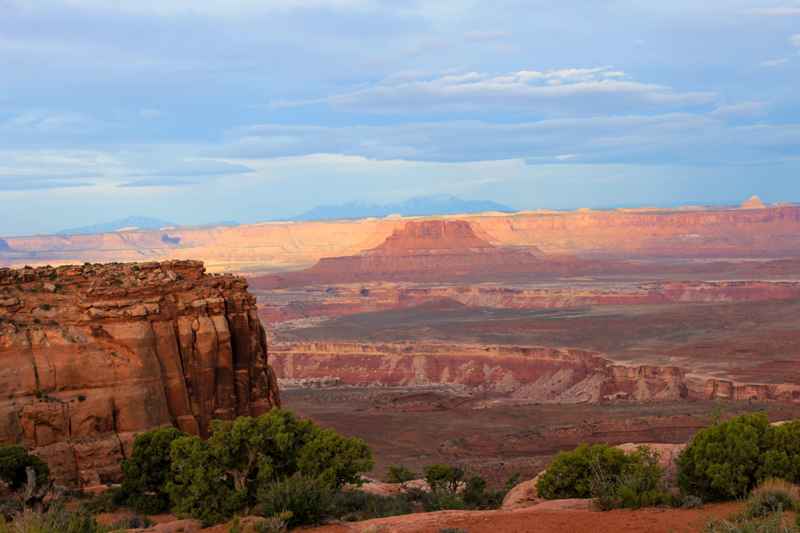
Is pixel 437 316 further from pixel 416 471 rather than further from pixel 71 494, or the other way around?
pixel 71 494

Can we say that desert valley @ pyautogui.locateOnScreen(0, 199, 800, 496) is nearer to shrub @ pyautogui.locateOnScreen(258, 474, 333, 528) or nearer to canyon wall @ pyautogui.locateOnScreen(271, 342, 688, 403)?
canyon wall @ pyautogui.locateOnScreen(271, 342, 688, 403)

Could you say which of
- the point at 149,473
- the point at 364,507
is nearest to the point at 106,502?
the point at 149,473

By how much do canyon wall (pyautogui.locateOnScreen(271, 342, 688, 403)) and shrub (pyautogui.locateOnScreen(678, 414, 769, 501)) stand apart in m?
46.4

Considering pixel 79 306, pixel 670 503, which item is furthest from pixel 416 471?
pixel 670 503

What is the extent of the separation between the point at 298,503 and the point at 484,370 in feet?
208

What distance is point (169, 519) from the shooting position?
64.3 ft

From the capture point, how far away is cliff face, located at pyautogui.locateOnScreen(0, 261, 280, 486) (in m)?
22.8

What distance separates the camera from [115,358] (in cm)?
2394

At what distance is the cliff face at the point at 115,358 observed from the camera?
22.8 metres

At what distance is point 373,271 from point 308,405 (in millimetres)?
117371

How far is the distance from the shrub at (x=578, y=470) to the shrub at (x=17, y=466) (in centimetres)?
1101

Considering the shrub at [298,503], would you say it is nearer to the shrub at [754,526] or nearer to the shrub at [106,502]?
the shrub at [106,502]

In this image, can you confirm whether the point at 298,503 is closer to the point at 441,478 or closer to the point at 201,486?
the point at 201,486

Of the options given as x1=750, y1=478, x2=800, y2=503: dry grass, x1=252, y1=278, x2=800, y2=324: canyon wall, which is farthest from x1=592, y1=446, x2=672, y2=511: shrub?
x1=252, y1=278, x2=800, y2=324: canyon wall
